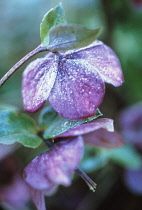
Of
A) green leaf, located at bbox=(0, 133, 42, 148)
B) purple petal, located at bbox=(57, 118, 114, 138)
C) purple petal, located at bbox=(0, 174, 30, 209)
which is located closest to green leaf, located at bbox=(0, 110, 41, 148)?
green leaf, located at bbox=(0, 133, 42, 148)

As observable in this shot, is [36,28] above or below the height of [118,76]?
below

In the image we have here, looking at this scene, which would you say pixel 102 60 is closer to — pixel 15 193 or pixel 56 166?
pixel 56 166

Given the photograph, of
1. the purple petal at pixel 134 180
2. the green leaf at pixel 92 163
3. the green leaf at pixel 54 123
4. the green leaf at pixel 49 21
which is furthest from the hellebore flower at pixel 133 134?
the green leaf at pixel 49 21

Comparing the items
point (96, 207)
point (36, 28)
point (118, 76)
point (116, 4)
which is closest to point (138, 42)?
point (116, 4)

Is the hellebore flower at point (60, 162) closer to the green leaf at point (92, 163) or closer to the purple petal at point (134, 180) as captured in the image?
the green leaf at point (92, 163)

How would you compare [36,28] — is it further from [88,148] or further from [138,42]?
[88,148]

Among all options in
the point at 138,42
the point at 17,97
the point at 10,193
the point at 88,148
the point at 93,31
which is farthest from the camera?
the point at 138,42
